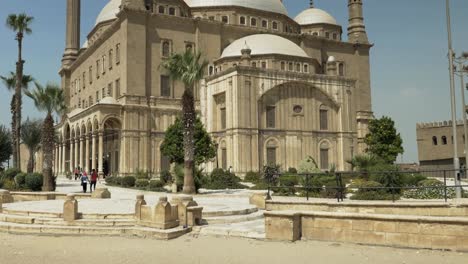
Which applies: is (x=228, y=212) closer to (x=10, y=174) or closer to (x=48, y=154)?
(x=48, y=154)

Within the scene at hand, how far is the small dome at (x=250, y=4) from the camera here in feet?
170

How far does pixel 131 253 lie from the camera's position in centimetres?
955

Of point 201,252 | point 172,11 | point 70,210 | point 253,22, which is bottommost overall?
point 201,252

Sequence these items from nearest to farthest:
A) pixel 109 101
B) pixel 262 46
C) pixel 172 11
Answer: pixel 109 101 → pixel 262 46 → pixel 172 11

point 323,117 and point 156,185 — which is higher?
point 323,117

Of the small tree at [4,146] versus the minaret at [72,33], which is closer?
the small tree at [4,146]

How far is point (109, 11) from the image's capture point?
55.2 metres

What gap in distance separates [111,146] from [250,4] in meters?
22.9

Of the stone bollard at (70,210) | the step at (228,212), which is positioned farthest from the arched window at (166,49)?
the stone bollard at (70,210)

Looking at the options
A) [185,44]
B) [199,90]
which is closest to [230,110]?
[199,90]

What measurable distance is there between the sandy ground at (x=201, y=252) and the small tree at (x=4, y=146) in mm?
27046

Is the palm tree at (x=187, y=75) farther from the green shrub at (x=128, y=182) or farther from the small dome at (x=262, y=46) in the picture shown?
the small dome at (x=262, y=46)

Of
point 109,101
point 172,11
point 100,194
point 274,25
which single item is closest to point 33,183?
point 100,194

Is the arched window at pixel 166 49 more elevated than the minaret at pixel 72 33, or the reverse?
the minaret at pixel 72 33
